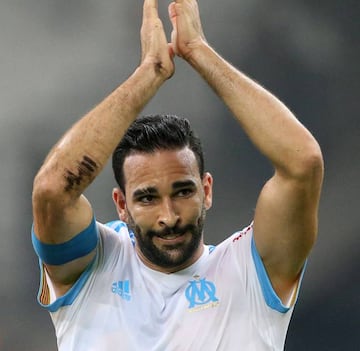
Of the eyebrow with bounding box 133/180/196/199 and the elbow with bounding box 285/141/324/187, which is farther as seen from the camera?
the eyebrow with bounding box 133/180/196/199

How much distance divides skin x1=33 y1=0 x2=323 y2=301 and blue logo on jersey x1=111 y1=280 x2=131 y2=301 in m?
0.11

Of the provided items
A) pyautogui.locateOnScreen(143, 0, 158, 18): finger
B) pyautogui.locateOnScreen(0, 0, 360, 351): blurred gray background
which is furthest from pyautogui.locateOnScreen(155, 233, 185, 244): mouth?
pyautogui.locateOnScreen(0, 0, 360, 351): blurred gray background

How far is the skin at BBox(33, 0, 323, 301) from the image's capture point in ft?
7.20

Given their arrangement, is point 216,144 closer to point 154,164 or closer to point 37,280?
point 37,280

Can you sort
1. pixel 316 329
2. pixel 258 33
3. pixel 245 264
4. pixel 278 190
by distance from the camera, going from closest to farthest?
pixel 278 190
pixel 245 264
pixel 316 329
pixel 258 33

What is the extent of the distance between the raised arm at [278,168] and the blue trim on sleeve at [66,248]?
0.43m

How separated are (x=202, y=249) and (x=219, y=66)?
0.51 metres

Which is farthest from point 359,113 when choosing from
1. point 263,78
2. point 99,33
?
point 99,33

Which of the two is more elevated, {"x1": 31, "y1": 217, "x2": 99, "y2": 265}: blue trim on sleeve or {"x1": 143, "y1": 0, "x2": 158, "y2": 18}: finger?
{"x1": 143, "y1": 0, "x2": 158, "y2": 18}: finger

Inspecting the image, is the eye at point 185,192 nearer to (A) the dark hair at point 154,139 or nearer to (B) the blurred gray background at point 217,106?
(A) the dark hair at point 154,139

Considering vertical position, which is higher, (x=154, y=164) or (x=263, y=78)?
(x=263, y=78)

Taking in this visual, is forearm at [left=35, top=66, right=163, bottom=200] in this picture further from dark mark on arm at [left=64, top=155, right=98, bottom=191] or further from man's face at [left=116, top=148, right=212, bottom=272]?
man's face at [left=116, top=148, right=212, bottom=272]

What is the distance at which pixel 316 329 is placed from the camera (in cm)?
385

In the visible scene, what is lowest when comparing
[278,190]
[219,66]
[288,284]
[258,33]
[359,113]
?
[288,284]
